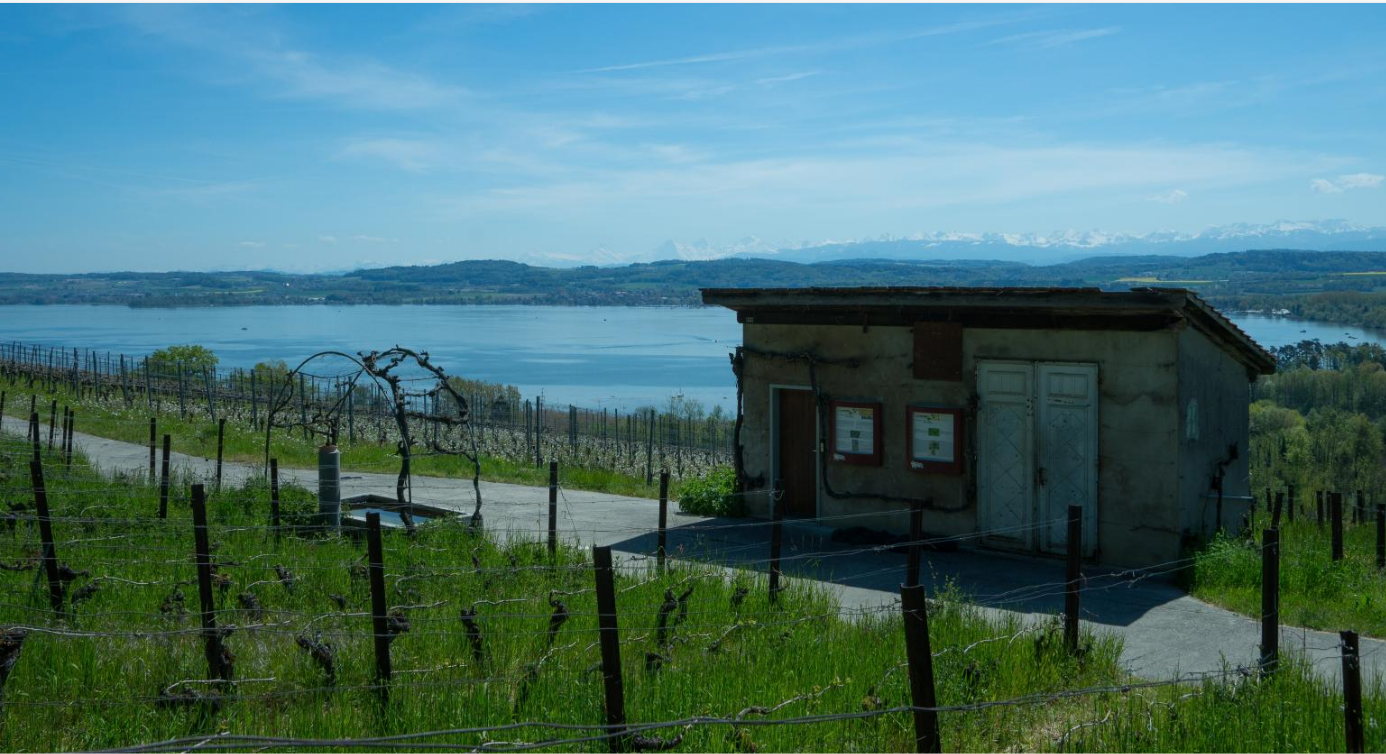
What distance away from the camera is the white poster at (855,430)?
15.1 meters

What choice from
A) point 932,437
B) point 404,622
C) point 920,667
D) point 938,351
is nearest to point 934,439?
point 932,437

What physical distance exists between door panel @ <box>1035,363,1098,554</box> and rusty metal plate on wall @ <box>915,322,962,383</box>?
3.56ft

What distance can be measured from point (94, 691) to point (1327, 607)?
10.9m

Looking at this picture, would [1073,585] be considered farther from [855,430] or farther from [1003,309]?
[855,430]

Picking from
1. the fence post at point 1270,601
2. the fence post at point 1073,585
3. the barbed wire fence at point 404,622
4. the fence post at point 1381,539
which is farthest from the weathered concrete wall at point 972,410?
the fence post at point 1270,601

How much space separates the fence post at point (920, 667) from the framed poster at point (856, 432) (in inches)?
373

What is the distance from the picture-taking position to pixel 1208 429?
1391 cm

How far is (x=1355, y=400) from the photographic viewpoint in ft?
286

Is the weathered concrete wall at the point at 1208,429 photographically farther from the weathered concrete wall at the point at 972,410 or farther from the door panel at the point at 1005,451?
the door panel at the point at 1005,451

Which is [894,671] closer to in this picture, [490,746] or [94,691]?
[490,746]

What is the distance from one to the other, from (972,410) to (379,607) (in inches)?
358

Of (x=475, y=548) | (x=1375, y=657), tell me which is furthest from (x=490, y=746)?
(x=1375, y=657)

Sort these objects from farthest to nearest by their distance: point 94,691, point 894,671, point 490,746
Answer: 1. point 894,671
2. point 94,691
3. point 490,746

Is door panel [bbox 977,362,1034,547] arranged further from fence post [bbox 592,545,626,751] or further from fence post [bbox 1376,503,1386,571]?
fence post [bbox 592,545,626,751]
